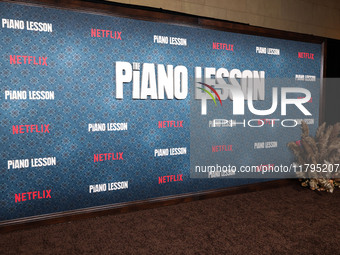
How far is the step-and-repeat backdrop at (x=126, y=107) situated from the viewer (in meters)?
2.43

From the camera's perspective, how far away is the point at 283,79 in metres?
3.66

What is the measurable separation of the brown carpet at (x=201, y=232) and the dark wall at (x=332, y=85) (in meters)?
1.50

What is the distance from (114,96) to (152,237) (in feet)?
4.27

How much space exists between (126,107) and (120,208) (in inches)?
38.9

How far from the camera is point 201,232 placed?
8.07 feet

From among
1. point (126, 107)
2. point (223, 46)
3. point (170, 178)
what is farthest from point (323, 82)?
point (126, 107)

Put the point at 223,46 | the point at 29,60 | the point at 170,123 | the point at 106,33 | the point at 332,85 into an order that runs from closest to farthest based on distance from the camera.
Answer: the point at 29,60 → the point at 106,33 → the point at 170,123 → the point at 223,46 → the point at 332,85

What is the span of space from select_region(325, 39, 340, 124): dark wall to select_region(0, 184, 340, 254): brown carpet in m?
1.50

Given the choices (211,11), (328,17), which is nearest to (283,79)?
(211,11)

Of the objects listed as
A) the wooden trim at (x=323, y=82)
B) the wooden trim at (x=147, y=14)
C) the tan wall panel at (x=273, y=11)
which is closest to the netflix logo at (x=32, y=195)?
the wooden trim at (x=147, y=14)

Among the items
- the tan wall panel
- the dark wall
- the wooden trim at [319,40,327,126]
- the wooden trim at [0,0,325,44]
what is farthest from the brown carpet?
the tan wall panel

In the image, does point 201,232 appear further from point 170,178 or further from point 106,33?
point 106,33

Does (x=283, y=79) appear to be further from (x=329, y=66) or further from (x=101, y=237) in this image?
(x=101, y=237)

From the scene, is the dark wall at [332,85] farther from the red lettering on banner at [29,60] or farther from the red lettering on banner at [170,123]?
the red lettering on banner at [29,60]
